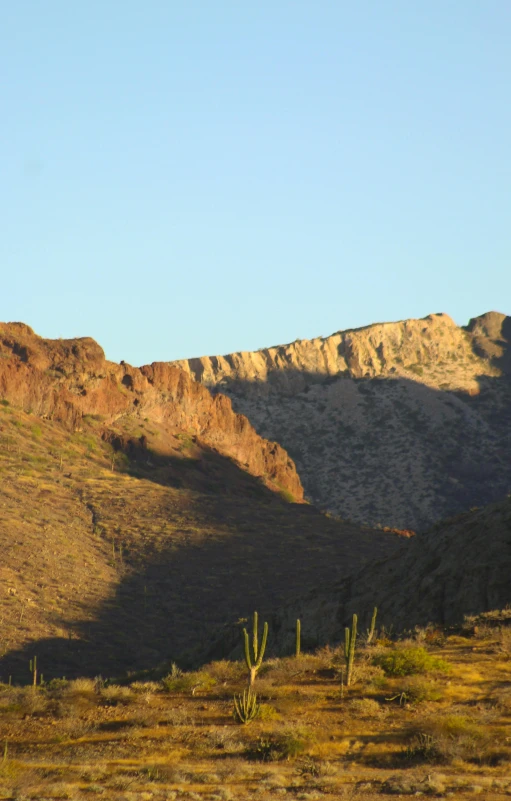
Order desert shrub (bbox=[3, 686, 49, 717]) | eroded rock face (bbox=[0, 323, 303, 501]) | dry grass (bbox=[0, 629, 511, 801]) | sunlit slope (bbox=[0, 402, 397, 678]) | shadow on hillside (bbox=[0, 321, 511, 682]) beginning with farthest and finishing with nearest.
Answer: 1. eroded rock face (bbox=[0, 323, 303, 501])
2. sunlit slope (bbox=[0, 402, 397, 678])
3. shadow on hillside (bbox=[0, 321, 511, 682])
4. desert shrub (bbox=[3, 686, 49, 717])
5. dry grass (bbox=[0, 629, 511, 801])

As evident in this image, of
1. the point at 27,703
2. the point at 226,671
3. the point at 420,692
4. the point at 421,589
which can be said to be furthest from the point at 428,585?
the point at 27,703

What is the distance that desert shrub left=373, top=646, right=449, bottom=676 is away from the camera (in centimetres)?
2333

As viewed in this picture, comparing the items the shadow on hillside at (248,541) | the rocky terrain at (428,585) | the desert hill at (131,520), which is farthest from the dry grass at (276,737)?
the desert hill at (131,520)

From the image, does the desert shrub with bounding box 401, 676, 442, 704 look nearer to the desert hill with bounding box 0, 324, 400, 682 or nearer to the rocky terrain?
the rocky terrain

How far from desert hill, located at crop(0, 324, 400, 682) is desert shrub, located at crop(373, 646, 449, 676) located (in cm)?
2213

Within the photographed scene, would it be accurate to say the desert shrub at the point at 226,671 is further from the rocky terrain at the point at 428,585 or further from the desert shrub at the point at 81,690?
the rocky terrain at the point at 428,585

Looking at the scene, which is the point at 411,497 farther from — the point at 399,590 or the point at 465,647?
the point at 465,647

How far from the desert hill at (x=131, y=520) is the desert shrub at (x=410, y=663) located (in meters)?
22.1

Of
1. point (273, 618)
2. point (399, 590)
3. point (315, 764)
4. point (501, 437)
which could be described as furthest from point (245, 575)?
point (501, 437)

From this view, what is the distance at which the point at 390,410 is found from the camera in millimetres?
142625

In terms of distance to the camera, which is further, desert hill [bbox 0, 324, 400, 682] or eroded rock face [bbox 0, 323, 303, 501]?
eroded rock face [bbox 0, 323, 303, 501]

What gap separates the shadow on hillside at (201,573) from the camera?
5475cm

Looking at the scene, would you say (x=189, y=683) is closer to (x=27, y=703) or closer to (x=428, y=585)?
(x=27, y=703)

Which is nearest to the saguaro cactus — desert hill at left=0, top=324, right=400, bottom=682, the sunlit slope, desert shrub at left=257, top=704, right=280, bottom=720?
desert shrub at left=257, top=704, right=280, bottom=720
